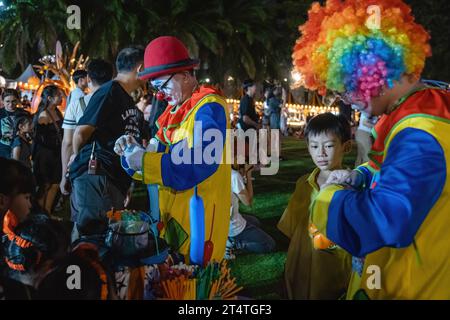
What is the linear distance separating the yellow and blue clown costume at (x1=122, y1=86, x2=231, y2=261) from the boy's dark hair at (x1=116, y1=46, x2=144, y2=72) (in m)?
0.97

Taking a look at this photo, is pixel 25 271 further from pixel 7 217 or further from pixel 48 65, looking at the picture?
pixel 48 65

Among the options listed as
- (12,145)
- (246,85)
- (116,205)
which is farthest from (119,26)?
(116,205)

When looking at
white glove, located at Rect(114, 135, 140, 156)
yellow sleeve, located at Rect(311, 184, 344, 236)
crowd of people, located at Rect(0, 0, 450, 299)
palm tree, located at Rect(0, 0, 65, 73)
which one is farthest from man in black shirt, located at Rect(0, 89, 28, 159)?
palm tree, located at Rect(0, 0, 65, 73)

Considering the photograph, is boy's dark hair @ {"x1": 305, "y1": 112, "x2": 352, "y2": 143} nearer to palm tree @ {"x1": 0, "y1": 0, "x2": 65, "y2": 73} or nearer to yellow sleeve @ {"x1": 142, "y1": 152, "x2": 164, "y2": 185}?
yellow sleeve @ {"x1": 142, "y1": 152, "x2": 164, "y2": 185}

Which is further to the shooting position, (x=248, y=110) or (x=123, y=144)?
(x=248, y=110)

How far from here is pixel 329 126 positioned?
12.9 ft

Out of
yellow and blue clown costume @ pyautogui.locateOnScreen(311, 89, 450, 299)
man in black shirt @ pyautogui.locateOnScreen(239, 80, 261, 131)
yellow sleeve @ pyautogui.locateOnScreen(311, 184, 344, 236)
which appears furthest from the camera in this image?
Answer: man in black shirt @ pyautogui.locateOnScreen(239, 80, 261, 131)

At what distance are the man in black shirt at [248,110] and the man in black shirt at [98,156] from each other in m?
6.58

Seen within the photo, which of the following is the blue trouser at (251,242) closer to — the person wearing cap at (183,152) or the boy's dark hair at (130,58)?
the person wearing cap at (183,152)

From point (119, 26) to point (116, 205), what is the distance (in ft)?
50.0

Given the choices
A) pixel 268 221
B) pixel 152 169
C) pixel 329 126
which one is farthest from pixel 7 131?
pixel 329 126

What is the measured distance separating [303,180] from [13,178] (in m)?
2.18

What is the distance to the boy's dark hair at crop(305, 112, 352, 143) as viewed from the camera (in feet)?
12.9

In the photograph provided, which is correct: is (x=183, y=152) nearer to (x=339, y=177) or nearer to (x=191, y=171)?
(x=191, y=171)
